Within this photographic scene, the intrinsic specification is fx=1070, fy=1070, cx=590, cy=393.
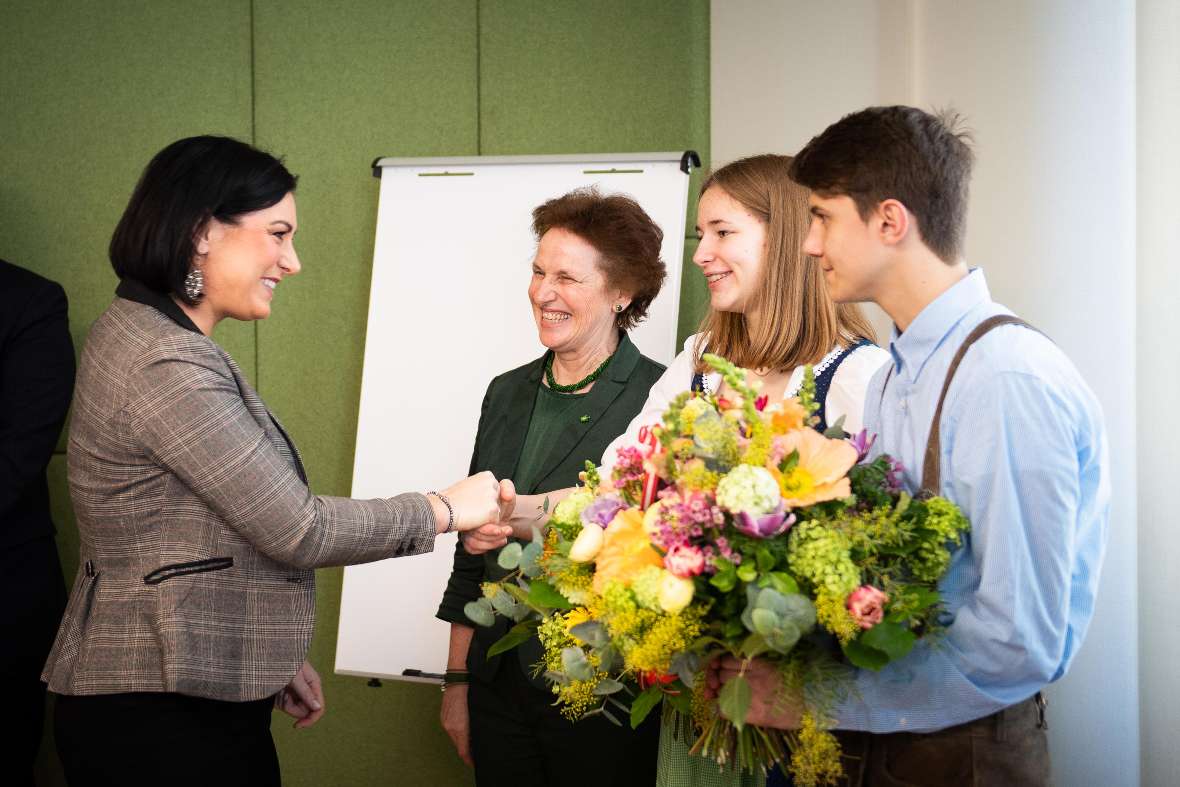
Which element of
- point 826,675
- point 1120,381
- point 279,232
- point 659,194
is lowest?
point 826,675

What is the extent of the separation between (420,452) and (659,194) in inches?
43.5

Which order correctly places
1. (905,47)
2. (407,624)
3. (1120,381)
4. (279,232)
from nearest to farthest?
(279,232)
(1120,381)
(905,47)
(407,624)

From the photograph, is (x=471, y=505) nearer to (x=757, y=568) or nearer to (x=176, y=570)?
(x=176, y=570)

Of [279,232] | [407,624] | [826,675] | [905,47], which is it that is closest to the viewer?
[826,675]

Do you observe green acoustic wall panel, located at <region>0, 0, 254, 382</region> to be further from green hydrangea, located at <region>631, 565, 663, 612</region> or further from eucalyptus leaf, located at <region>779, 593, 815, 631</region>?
eucalyptus leaf, located at <region>779, 593, 815, 631</region>

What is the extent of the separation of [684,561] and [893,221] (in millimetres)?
612

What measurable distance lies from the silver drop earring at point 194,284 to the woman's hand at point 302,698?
0.84 m

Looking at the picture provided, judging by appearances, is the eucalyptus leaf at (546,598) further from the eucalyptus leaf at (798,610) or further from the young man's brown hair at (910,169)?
the young man's brown hair at (910,169)

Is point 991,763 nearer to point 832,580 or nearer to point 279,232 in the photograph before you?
point 832,580

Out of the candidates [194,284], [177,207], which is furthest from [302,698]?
[177,207]

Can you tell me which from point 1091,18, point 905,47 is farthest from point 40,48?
point 1091,18

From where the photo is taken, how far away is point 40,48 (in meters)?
3.98

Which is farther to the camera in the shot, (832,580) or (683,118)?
(683,118)

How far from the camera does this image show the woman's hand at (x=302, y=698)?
91.7 inches
